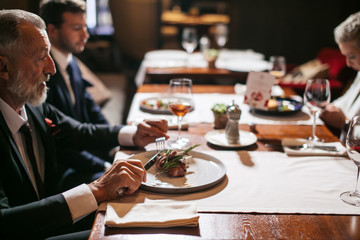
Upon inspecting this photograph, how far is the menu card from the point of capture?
174 cm

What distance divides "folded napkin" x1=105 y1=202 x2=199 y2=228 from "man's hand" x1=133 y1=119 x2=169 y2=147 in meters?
0.52

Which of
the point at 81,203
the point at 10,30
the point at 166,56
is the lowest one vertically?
the point at 81,203

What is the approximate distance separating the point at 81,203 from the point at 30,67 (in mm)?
568

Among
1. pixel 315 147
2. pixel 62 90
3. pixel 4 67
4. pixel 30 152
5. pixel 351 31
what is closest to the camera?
pixel 4 67

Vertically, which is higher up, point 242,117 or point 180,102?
point 180,102

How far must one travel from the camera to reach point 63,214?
107 centimetres

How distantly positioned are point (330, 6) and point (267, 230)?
5338 mm

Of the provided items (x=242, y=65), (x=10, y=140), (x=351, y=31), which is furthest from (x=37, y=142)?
(x=242, y=65)

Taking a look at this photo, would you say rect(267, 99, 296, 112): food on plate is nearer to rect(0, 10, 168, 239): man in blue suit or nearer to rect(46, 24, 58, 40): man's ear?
rect(0, 10, 168, 239): man in blue suit

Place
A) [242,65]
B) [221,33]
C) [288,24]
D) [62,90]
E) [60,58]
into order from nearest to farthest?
[62,90]
[60,58]
[242,65]
[221,33]
[288,24]

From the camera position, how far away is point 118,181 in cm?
109

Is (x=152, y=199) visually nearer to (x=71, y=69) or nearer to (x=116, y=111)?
(x=71, y=69)

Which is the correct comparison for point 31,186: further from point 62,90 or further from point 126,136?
point 62,90

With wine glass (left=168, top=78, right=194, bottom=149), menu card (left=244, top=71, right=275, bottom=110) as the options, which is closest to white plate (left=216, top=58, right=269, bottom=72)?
menu card (left=244, top=71, right=275, bottom=110)
